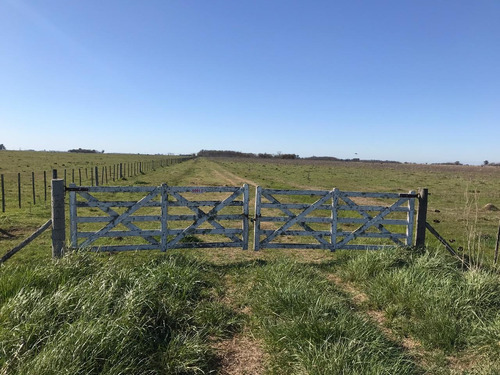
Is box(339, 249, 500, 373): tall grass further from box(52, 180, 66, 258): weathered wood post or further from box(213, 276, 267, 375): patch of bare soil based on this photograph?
box(52, 180, 66, 258): weathered wood post

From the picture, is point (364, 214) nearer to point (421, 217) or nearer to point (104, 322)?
point (421, 217)

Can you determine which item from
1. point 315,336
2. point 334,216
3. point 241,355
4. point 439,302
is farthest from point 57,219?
point 439,302

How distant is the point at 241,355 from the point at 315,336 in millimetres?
1057

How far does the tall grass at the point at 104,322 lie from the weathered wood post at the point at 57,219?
1674 millimetres

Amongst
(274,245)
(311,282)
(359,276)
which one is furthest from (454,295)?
(274,245)

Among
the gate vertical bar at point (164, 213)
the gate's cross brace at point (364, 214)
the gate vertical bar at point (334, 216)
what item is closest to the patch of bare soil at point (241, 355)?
the gate vertical bar at point (164, 213)

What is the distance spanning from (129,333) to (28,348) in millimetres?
1055

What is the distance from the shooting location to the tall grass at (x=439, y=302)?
15.6ft

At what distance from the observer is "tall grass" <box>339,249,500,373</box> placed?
476 cm

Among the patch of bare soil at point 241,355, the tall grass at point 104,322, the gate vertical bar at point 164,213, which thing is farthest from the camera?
the gate vertical bar at point 164,213

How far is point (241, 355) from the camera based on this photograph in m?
4.47

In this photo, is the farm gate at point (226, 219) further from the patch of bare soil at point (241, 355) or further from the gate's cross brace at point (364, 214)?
the patch of bare soil at point (241, 355)

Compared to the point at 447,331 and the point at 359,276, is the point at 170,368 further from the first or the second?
the point at 359,276

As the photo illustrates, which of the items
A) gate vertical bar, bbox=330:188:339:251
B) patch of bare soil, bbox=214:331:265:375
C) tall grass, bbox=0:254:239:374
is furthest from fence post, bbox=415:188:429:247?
patch of bare soil, bbox=214:331:265:375
